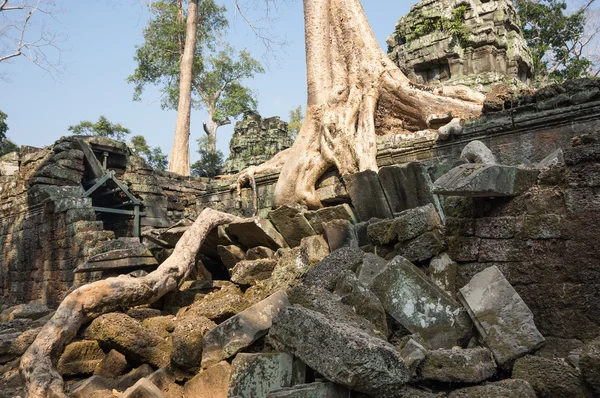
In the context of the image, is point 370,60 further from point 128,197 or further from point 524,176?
point 128,197

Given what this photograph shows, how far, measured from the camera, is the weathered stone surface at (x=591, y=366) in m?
1.79

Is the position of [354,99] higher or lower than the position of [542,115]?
higher

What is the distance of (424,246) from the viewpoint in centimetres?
280

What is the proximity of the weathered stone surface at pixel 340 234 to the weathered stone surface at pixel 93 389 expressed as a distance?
1769mm

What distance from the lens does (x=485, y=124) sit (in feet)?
15.6

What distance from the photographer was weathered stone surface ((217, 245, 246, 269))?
420cm

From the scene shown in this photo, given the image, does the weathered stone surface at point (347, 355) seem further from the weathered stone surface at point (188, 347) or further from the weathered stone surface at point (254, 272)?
the weathered stone surface at point (254, 272)

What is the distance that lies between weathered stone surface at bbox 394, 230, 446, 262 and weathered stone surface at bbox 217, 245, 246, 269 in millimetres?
1735

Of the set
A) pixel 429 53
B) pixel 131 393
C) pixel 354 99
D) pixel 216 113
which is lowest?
pixel 131 393

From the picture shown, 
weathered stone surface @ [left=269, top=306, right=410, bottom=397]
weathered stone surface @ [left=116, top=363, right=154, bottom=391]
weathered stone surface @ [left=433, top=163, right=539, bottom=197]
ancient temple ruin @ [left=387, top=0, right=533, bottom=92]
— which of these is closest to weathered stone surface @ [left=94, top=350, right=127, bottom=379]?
weathered stone surface @ [left=116, top=363, right=154, bottom=391]

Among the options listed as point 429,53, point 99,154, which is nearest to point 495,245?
point 429,53

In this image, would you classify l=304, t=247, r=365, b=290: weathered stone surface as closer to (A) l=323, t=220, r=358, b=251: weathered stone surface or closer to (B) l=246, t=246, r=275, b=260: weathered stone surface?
(A) l=323, t=220, r=358, b=251: weathered stone surface

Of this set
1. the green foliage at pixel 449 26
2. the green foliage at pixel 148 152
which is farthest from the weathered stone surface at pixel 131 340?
the green foliage at pixel 148 152

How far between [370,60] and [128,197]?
769 cm
